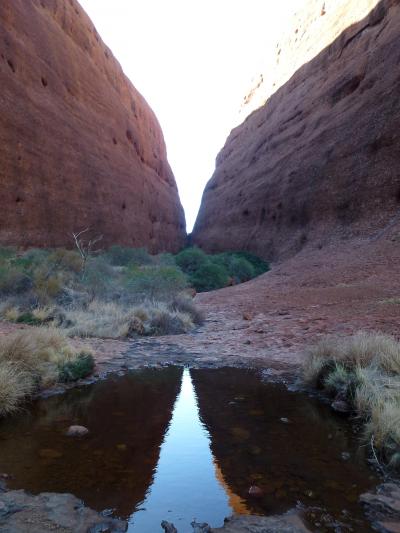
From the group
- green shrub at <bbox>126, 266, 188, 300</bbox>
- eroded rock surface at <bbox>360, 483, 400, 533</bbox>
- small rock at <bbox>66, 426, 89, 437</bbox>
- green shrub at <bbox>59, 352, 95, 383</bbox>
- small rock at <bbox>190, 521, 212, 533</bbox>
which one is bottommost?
eroded rock surface at <bbox>360, 483, 400, 533</bbox>

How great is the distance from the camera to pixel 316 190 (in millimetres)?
21078

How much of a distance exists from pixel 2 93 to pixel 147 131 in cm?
2215

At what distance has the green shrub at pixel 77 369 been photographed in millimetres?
4887

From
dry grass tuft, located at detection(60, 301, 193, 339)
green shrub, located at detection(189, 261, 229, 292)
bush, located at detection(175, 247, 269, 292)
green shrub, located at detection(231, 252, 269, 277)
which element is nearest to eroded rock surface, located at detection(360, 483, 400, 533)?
dry grass tuft, located at detection(60, 301, 193, 339)

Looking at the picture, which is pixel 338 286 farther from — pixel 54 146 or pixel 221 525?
pixel 54 146

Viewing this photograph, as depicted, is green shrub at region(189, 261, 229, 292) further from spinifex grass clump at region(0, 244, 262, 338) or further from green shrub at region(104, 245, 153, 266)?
spinifex grass clump at region(0, 244, 262, 338)

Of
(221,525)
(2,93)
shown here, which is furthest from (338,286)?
(2,93)

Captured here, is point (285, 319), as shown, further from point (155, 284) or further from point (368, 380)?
point (368, 380)

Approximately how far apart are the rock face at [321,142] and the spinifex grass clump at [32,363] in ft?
44.9

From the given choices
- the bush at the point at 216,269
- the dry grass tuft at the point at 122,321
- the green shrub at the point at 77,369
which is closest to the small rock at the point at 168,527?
the green shrub at the point at 77,369

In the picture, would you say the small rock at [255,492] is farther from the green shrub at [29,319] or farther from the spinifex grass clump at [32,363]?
the green shrub at [29,319]

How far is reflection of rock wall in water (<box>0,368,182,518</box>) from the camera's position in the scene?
259 cm

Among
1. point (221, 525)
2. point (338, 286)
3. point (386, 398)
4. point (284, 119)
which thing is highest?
point (284, 119)

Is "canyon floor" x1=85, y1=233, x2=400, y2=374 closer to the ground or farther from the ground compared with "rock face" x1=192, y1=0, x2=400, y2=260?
closer to the ground
